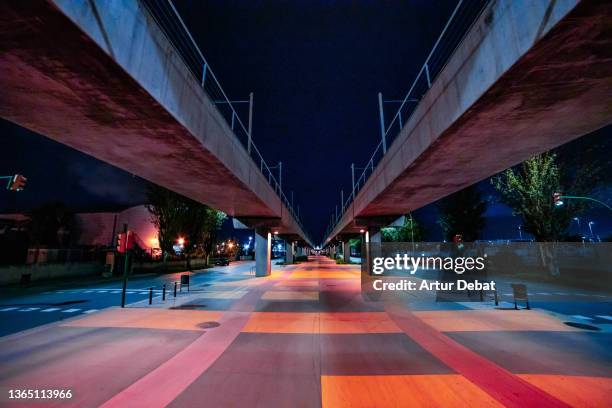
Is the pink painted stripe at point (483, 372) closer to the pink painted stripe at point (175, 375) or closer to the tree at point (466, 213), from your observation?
the pink painted stripe at point (175, 375)

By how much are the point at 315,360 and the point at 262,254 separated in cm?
2407

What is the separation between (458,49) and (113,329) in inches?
498

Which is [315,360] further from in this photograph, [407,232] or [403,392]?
[407,232]

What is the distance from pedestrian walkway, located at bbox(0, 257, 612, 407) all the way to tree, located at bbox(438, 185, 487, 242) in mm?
33829

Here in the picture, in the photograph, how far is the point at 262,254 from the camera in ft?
98.3

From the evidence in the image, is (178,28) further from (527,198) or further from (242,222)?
(527,198)

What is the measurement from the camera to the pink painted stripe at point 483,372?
15.5 feet

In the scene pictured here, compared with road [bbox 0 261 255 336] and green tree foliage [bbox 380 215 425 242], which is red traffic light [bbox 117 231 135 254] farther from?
green tree foliage [bbox 380 215 425 242]

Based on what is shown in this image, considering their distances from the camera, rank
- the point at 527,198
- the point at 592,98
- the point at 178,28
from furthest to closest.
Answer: the point at 527,198, the point at 178,28, the point at 592,98

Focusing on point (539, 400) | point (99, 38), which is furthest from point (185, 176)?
point (539, 400)

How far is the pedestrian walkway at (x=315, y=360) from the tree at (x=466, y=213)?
111 ft

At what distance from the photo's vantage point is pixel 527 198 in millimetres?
26109

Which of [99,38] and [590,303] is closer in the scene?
[99,38]

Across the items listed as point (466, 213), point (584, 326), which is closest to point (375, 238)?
point (584, 326)
